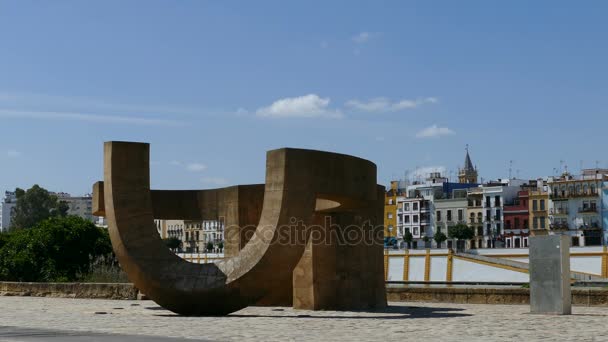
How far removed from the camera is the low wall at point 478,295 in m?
19.5

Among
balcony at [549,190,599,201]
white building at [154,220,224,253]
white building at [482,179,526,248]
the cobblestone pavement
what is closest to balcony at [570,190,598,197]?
balcony at [549,190,599,201]

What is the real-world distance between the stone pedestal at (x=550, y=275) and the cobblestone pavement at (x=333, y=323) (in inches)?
14.9

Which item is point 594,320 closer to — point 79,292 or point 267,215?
point 267,215

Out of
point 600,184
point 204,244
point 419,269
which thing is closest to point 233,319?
point 419,269

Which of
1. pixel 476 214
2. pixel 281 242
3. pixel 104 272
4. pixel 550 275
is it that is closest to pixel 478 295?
pixel 550 275

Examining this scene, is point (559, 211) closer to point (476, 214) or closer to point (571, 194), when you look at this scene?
point (571, 194)

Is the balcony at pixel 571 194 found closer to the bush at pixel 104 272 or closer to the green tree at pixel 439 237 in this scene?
the green tree at pixel 439 237

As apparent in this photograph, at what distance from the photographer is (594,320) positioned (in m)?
15.0

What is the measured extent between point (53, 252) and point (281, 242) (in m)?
17.2

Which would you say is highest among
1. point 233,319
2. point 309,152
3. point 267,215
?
point 309,152

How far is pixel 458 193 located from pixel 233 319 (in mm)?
113513

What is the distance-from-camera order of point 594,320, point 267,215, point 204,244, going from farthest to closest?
point 204,244 < point 267,215 < point 594,320

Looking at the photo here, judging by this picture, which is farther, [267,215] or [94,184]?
[94,184]

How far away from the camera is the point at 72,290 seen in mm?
24969
